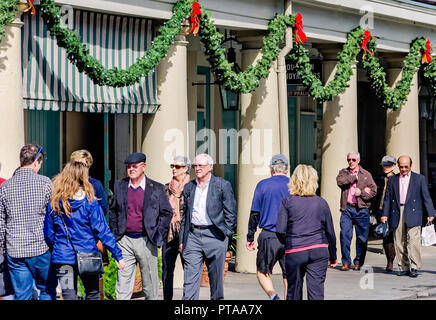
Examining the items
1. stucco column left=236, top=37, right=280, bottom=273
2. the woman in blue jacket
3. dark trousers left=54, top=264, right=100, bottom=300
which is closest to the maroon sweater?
the woman in blue jacket

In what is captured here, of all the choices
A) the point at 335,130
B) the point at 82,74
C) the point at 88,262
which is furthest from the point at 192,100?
the point at 88,262

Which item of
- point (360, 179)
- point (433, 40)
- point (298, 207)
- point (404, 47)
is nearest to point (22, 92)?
point (298, 207)

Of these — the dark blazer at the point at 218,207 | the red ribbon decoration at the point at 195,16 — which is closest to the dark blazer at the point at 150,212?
the dark blazer at the point at 218,207

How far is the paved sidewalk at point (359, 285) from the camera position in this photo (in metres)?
13.7

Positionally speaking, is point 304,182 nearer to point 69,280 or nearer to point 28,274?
point 69,280

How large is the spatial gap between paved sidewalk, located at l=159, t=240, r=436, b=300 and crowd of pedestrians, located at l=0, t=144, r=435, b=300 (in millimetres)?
2134

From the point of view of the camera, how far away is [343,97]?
18.0m

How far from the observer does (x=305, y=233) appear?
1033cm

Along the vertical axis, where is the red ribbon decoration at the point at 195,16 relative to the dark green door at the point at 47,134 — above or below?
above

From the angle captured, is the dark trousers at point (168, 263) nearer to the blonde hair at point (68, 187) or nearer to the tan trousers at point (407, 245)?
the blonde hair at point (68, 187)

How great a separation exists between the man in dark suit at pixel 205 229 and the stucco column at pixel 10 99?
212 cm

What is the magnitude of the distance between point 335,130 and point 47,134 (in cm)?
517

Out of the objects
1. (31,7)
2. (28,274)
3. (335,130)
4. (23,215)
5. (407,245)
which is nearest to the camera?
(23,215)
